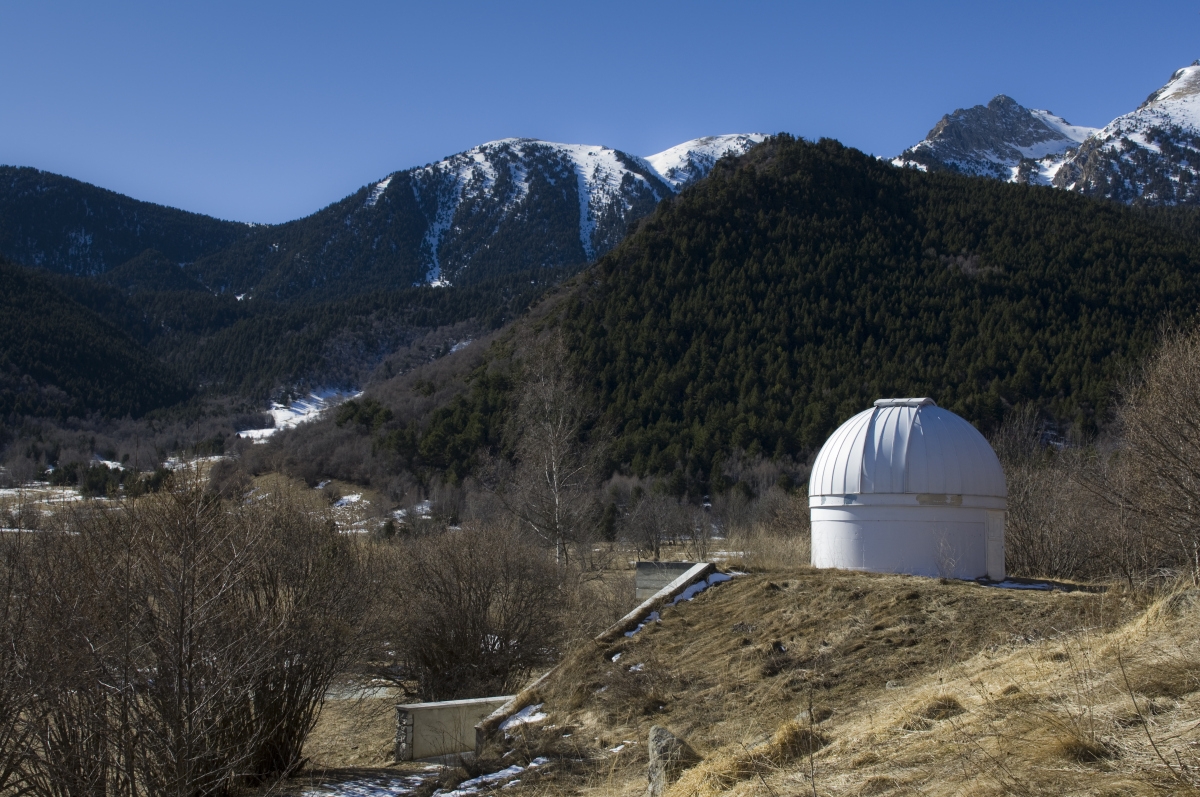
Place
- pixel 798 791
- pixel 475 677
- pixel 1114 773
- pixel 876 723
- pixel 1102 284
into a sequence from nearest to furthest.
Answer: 1. pixel 1114 773
2. pixel 798 791
3. pixel 876 723
4. pixel 475 677
5. pixel 1102 284

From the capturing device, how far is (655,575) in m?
21.0

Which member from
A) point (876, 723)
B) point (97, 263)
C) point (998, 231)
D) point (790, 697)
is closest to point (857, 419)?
point (790, 697)

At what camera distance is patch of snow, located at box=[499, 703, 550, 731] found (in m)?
13.8

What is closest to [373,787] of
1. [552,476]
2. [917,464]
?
[917,464]

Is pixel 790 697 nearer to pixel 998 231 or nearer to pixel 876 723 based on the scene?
pixel 876 723

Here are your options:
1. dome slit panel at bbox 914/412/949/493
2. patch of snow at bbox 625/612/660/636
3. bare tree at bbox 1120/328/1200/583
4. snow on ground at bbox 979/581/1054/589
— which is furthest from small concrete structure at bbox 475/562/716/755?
bare tree at bbox 1120/328/1200/583

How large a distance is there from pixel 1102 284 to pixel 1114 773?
2729 inches

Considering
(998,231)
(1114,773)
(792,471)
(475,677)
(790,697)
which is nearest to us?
(1114,773)

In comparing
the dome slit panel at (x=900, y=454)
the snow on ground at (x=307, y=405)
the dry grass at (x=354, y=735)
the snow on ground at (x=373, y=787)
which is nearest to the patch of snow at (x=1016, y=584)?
the dome slit panel at (x=900, y=454)

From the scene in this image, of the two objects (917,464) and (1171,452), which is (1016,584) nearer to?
Result: (917,464)

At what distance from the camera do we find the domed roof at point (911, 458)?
18000mm

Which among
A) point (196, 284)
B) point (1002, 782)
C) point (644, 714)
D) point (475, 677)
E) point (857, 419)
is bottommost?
point (475, 677)

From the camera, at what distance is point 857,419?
1984 centimetres

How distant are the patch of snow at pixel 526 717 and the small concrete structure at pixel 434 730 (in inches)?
72.5
